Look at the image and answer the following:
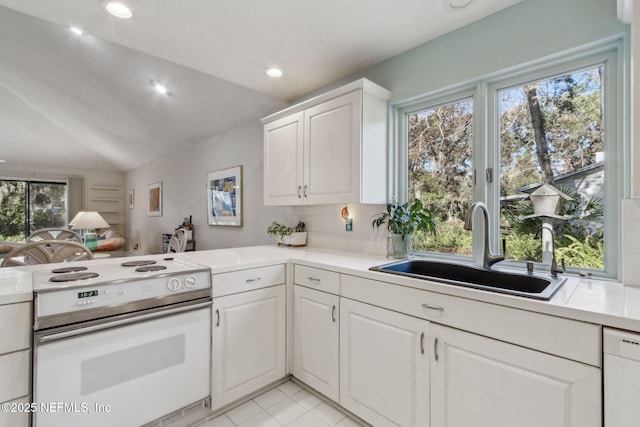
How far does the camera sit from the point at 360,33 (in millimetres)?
1952

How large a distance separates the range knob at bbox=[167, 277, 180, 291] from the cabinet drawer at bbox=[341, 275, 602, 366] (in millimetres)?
1003

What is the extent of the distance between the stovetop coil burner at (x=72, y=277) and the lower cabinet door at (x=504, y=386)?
5.32ft

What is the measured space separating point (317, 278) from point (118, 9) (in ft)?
6.61

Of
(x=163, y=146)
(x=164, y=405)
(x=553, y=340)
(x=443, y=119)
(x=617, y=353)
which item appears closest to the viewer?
(x=617, y=353)

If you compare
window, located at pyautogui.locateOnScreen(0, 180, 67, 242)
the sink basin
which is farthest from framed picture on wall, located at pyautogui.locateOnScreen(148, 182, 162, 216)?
the sink basin

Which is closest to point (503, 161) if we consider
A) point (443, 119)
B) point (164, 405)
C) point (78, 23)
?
point (443, 119)

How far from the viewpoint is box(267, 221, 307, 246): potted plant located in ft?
8.95

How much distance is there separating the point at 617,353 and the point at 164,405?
6.24ft

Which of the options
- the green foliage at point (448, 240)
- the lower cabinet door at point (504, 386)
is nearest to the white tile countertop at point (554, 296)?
Result: the lower cabinet door at point (504, 386)

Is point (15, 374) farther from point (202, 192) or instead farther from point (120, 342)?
point (202, 192)

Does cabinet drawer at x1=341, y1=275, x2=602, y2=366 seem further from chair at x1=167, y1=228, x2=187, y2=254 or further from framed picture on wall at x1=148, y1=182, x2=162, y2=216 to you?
framed picture on wall at x1=148, y1=182, x2=162, y2=216

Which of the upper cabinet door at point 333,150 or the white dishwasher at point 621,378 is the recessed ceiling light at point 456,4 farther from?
the white dishwasher at point 621,378

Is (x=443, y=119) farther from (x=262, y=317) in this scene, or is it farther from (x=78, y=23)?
(x=78, y=23)

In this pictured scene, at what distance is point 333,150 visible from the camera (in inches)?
85.7
